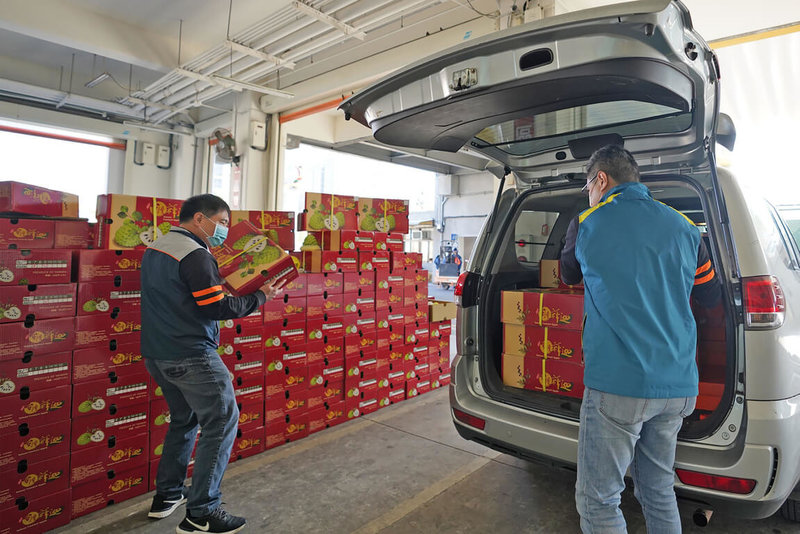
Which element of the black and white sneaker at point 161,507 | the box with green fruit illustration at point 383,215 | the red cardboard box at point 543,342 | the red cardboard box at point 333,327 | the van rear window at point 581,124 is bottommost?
the black and white sneaker at point 161,507

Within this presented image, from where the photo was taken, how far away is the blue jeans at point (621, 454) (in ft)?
5.22

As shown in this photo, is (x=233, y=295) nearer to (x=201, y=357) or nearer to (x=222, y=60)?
(x=201, y=357)

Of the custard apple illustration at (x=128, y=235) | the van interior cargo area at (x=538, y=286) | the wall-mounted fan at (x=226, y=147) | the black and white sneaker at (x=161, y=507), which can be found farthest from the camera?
the wall-mounted fan at (x=226, y=147)

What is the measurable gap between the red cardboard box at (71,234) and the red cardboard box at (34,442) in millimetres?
968

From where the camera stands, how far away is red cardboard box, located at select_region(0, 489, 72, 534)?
2.28 m

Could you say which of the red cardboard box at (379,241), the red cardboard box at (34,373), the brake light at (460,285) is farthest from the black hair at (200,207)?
the red cardboard box at (379,241)

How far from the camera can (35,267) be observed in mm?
2434

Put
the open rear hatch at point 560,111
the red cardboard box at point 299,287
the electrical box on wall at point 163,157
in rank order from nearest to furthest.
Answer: the open rear hatch at point 560,111 < the red cardboard box at point 299,287 < the electrical box on wall at point 163,157

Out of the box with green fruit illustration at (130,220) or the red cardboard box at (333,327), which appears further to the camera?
the red cardboard box at (333,327)

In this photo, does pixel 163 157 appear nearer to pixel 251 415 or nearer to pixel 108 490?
pixel 251 415

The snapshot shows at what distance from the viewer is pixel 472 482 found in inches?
112

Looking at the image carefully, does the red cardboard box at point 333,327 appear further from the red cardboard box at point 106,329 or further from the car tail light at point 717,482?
the car tail light at point 717,482

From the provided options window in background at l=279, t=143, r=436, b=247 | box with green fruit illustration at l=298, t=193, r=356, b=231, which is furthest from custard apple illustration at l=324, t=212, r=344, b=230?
window in background at l=279, t=143, r=436, b=247

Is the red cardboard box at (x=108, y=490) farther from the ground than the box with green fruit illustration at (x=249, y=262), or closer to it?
closer to it
